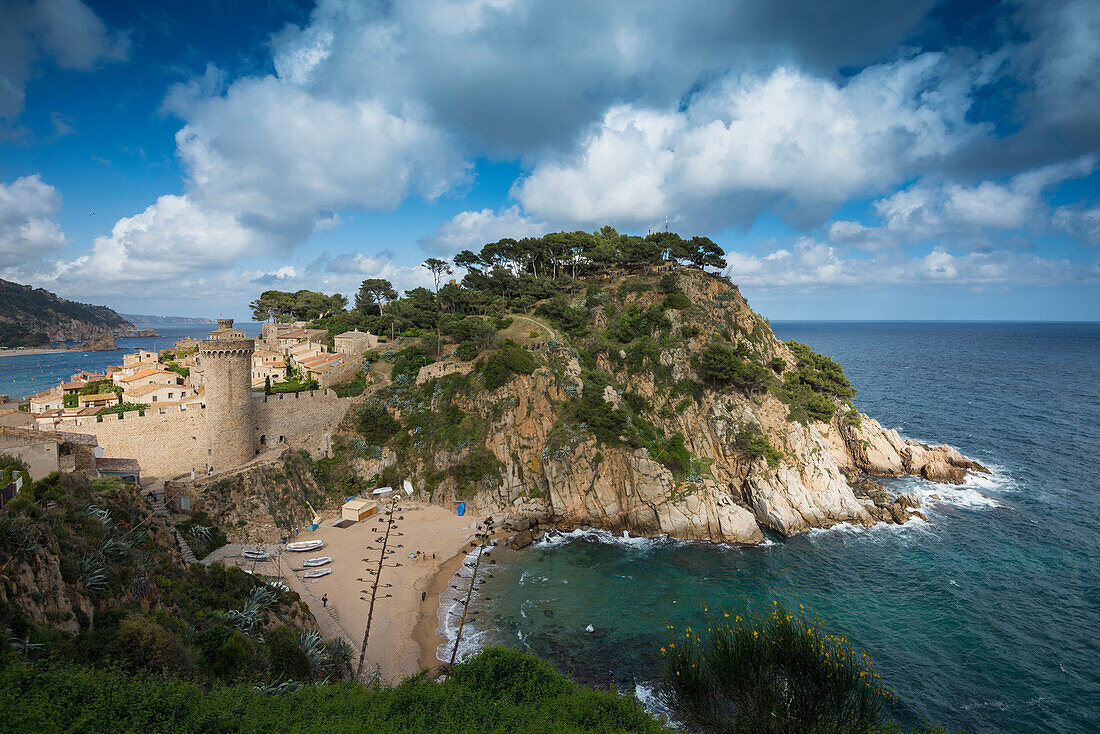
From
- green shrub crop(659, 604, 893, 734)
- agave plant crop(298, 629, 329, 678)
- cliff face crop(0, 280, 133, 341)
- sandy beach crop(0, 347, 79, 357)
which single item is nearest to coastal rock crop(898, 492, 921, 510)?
green shrub crop(659, 604, 893, 734)

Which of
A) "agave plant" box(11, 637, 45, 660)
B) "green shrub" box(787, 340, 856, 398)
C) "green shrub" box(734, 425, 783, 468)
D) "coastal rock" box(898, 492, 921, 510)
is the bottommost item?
"coastal rock" box(898, 492, 921, 510)

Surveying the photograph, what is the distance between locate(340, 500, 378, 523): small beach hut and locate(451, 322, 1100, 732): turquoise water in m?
11.2

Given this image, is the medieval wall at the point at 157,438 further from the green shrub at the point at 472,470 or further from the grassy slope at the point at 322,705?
the grassy slope at the point at 322,705

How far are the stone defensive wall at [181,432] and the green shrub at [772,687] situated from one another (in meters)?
30.8

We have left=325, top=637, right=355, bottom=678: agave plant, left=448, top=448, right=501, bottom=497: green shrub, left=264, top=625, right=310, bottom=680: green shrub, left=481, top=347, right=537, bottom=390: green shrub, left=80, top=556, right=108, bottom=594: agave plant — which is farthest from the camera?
left=481, top=347, right=537, bottom=390: green shrub

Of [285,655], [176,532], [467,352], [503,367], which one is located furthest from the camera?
[467,352]

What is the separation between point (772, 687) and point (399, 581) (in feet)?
68.3

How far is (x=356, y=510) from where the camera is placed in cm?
3459

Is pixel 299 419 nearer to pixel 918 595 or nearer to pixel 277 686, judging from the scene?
pixel 277 686

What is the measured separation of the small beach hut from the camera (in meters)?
34.6

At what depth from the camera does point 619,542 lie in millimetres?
34281

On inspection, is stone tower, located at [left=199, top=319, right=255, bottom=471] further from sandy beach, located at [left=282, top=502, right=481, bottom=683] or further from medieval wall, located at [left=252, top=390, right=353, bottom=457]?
sandy beach, located at [left=282, top=502, right=481, bottom=683]

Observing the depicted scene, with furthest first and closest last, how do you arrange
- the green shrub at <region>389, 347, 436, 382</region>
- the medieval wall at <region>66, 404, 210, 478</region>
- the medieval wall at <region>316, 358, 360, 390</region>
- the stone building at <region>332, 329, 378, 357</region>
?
the stone building at <region>332, 329, 378, 357</region>
the green shrub at <region>389, 347, 436, 382</region>
the medieval wall at <region>316, 358, 360, 390</region>
the medieval wall at <region>66, 404, 210, 478</region>

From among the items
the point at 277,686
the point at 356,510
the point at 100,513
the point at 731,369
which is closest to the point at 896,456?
the point at 731,369
